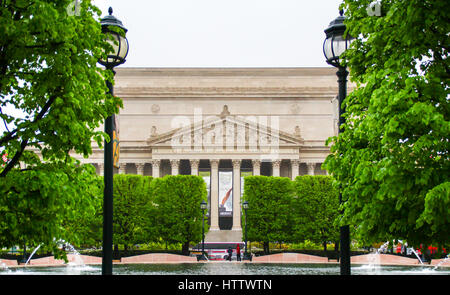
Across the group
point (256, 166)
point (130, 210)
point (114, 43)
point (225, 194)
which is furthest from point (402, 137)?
point (256, 166)

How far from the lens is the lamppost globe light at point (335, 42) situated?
12.8 meters

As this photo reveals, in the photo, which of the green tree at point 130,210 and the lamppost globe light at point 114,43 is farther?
the green tree at point 130,210

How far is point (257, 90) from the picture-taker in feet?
324

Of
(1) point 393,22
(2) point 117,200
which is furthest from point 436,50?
(2) point 117,200

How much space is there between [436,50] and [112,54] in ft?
23.0

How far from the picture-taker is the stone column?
78.9m

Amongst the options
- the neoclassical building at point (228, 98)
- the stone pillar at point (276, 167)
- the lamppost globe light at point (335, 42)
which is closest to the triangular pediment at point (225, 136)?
the stone pillar at point (276, 167)

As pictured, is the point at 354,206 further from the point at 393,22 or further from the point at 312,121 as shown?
the point at 312,121

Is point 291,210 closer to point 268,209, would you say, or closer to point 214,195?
point 268,209

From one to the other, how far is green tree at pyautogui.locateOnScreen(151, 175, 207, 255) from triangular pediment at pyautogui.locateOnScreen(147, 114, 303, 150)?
2476 centimetres

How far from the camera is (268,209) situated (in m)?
57.2

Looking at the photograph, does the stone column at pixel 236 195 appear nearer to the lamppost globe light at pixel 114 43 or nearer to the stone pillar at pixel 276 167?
the stone pillar at pixel 276 167

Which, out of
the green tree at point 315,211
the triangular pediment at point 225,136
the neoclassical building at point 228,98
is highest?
the neoclassical building at point 228,98

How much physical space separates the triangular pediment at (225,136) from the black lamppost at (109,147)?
7224 cm
